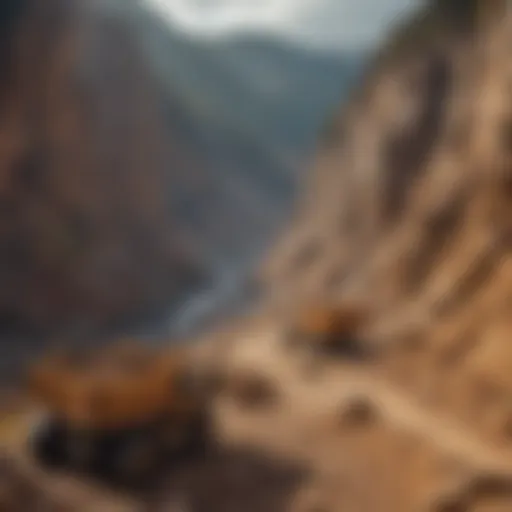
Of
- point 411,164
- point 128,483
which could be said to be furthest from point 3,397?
point 411,164

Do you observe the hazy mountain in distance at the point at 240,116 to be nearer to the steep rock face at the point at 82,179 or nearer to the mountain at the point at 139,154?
the mountain at the point at 139,154

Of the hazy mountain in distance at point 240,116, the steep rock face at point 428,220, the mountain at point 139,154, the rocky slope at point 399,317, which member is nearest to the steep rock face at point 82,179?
the mountain at point 139,154

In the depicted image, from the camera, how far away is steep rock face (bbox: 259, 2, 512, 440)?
529cm

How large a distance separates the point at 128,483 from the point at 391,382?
7.64 feet

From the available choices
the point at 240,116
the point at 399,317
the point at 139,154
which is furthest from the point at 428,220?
the point at 139,154

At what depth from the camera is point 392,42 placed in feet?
18.6

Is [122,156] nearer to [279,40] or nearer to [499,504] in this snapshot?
[279,40]

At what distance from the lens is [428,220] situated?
287 inches

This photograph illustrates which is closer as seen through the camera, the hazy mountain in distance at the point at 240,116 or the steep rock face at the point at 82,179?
the steep rock face at the point at 82,179

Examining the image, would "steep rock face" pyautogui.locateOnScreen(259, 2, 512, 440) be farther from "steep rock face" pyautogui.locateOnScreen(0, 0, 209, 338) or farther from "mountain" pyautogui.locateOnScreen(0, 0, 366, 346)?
"steep rock face" pyautogui.locateOnScreen(0, 0, 209, 338)

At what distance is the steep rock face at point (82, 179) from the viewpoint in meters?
5.67

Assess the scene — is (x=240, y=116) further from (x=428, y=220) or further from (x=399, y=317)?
(x=399, y=317)

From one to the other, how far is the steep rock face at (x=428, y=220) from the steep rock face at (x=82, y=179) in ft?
4.63

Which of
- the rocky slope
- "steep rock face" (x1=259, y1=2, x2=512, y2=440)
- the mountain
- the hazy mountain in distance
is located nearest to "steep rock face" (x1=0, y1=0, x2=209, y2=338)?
the mountain
